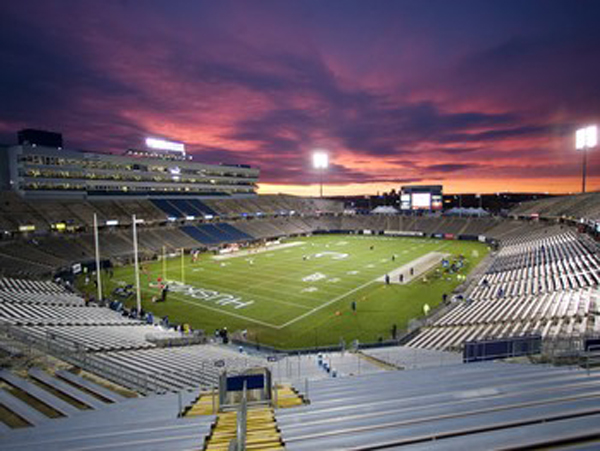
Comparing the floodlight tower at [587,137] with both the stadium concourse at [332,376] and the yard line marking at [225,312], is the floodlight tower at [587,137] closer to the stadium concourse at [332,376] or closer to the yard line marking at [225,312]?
the stadium concourse at [332,376]

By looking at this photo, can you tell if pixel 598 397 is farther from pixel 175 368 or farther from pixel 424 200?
pixel 424 200

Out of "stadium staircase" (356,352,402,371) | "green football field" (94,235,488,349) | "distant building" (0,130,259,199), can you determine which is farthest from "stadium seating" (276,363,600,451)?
"distant building" (0,130,259,199)

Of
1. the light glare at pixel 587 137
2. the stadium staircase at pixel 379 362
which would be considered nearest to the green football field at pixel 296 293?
the stadium staircase at pixel 379 362

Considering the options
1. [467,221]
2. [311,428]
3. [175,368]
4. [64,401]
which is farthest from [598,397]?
[467,221]

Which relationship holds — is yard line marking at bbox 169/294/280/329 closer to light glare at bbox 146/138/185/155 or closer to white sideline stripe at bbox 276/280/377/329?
white sideline stripe at bbox 276/280/377/329

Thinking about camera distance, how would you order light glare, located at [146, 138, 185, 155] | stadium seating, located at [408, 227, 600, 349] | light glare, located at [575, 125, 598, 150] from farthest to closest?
light glare, located at [146, 138, 185, 155] → light glare, located at [575, 125, 598, 150] → stadium seating, located at [408, 227, 600, 349]

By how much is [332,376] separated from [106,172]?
62.4 metres

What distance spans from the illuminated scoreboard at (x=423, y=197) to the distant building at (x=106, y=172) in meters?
42.4

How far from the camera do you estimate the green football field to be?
2314 cm

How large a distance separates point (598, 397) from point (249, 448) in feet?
17.3

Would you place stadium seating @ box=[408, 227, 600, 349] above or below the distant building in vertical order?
below

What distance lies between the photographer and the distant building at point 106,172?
165ft

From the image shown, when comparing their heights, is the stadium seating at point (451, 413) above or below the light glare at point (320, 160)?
below

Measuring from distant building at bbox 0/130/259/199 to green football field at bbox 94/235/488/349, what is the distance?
76.7ft
